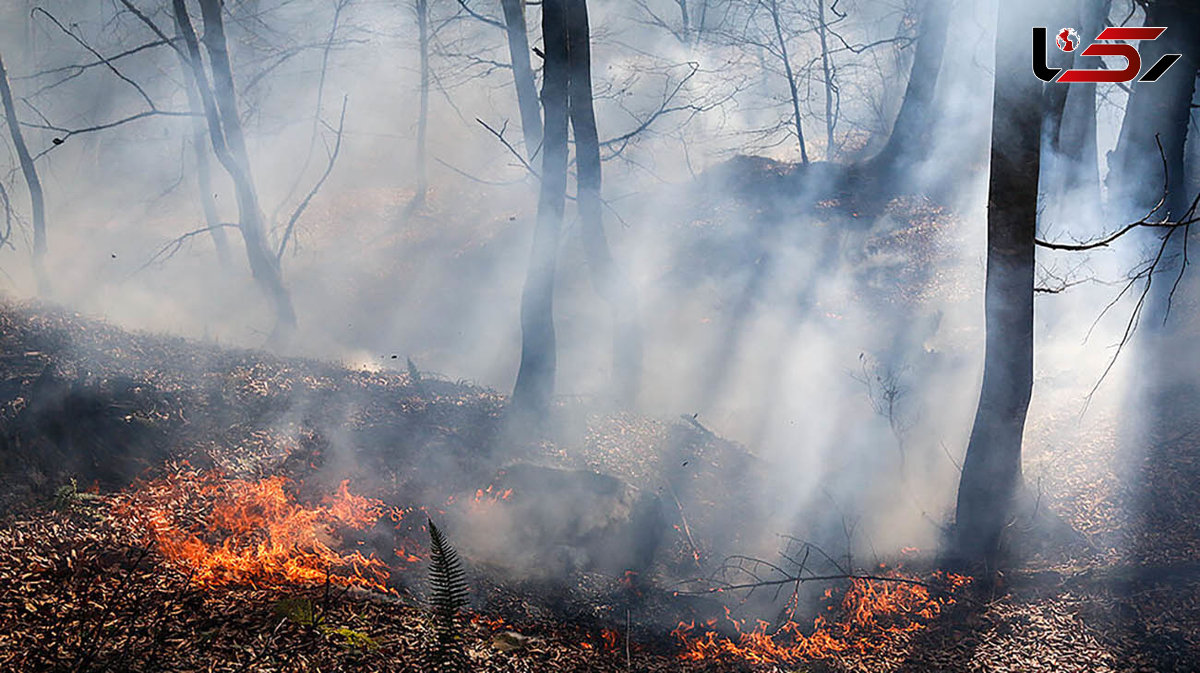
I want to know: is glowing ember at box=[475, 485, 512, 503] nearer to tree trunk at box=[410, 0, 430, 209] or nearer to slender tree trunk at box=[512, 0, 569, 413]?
slender tree trunk at box=[512, 0, 569, 413]

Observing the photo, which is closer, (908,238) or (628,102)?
(908,238)

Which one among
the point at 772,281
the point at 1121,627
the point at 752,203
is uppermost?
the point at 752,203

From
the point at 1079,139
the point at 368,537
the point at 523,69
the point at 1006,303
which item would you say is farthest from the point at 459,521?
the point at 1079,139

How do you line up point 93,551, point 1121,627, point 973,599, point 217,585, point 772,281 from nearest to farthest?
point 217,585 < point 93,551 < point 1121,627 < point 973,599 < point 772,281

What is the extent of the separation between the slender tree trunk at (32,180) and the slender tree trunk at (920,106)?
634 inches

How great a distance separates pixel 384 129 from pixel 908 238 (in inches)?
734

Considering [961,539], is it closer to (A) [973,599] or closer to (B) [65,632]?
(A) [973,599]

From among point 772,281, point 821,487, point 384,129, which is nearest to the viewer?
point 821,487

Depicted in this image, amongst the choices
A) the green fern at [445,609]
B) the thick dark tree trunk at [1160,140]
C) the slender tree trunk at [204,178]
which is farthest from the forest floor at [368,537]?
A: the slender tree trunk at [204,178]

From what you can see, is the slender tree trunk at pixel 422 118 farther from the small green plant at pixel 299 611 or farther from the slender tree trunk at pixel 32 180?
the small green plant at pixel 299 611

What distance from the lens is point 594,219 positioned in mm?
9320

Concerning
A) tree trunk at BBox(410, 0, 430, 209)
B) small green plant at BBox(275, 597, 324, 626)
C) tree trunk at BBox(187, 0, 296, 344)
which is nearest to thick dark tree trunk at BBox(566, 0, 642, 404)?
tree trunk at BBox(187, 0, 296, 344)

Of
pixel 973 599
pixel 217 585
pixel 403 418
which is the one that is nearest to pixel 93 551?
pixel 217 585

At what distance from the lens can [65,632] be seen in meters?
3.54
